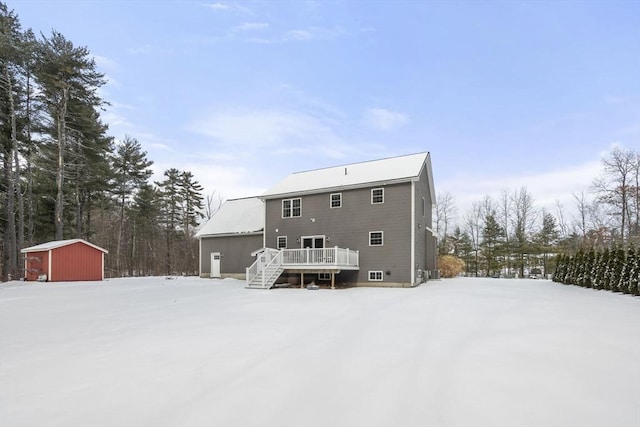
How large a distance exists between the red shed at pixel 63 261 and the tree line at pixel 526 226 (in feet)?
97.1

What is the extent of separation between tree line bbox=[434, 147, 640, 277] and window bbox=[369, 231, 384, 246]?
20546 millimetres

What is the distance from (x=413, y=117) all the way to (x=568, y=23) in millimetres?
9652

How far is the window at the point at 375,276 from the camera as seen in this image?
17438 mm

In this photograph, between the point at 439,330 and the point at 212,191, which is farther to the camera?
the point at 212,191

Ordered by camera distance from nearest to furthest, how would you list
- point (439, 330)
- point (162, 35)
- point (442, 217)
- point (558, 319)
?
point (439, 330), point (558, 319), point (162, 35), point (442, 217)

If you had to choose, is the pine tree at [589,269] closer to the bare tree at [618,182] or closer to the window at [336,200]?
the window at [336,200]

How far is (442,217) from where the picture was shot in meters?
38.9

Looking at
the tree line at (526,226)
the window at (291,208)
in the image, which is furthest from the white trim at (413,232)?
the tree line at (526,226)

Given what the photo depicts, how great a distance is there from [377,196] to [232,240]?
416 inches

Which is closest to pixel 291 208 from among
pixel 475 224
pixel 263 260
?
pixel 263 260

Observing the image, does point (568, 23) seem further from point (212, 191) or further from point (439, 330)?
point (212, 191)

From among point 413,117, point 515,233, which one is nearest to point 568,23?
point 413,117

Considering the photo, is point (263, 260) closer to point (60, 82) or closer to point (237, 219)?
point (237, 219)

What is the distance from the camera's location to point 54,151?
23.9 m
